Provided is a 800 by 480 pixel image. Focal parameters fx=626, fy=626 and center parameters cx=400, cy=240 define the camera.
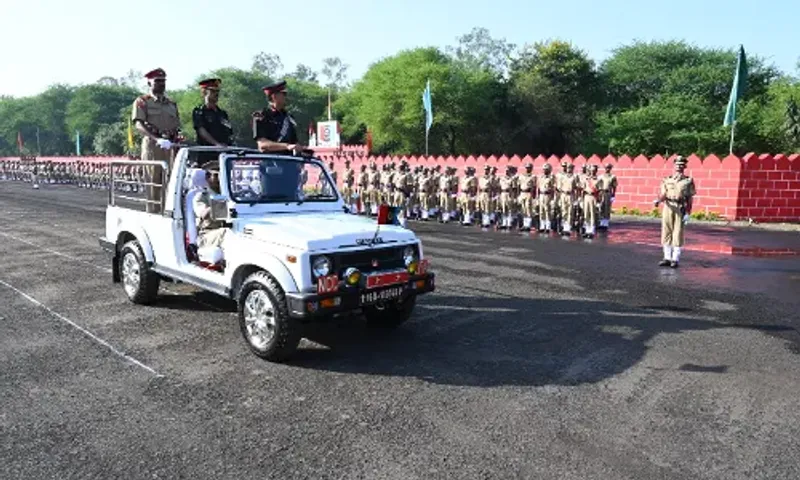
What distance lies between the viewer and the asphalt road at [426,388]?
404 cm

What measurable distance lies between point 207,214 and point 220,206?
44 centimetres

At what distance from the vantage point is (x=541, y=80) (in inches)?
1983

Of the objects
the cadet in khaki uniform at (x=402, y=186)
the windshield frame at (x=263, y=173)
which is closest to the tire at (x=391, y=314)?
the windshield frame at (x=263, y=173)

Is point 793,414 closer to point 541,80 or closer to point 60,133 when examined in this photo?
point 541,80

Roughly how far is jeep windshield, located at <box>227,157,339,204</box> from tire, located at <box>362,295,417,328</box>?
144 centimetres

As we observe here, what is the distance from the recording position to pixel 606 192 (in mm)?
17750

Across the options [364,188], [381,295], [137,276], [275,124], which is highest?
[275,124]

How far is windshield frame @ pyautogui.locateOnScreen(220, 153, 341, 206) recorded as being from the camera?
671cm

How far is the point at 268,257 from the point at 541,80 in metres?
48.1

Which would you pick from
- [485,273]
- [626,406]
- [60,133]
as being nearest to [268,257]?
[626,406]

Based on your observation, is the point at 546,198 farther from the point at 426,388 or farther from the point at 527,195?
the point at 426,388

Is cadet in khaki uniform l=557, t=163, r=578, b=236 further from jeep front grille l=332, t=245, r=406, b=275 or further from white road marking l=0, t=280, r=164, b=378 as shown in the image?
white road marking l=0, t=280, r=164, b=378

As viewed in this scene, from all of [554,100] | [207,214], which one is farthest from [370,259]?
[554,100]

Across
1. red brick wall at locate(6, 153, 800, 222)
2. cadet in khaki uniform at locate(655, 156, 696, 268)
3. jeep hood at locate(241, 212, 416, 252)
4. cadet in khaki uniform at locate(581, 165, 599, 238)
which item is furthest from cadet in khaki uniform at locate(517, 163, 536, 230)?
jeep hood at locate(241, 212, 416, 252)
